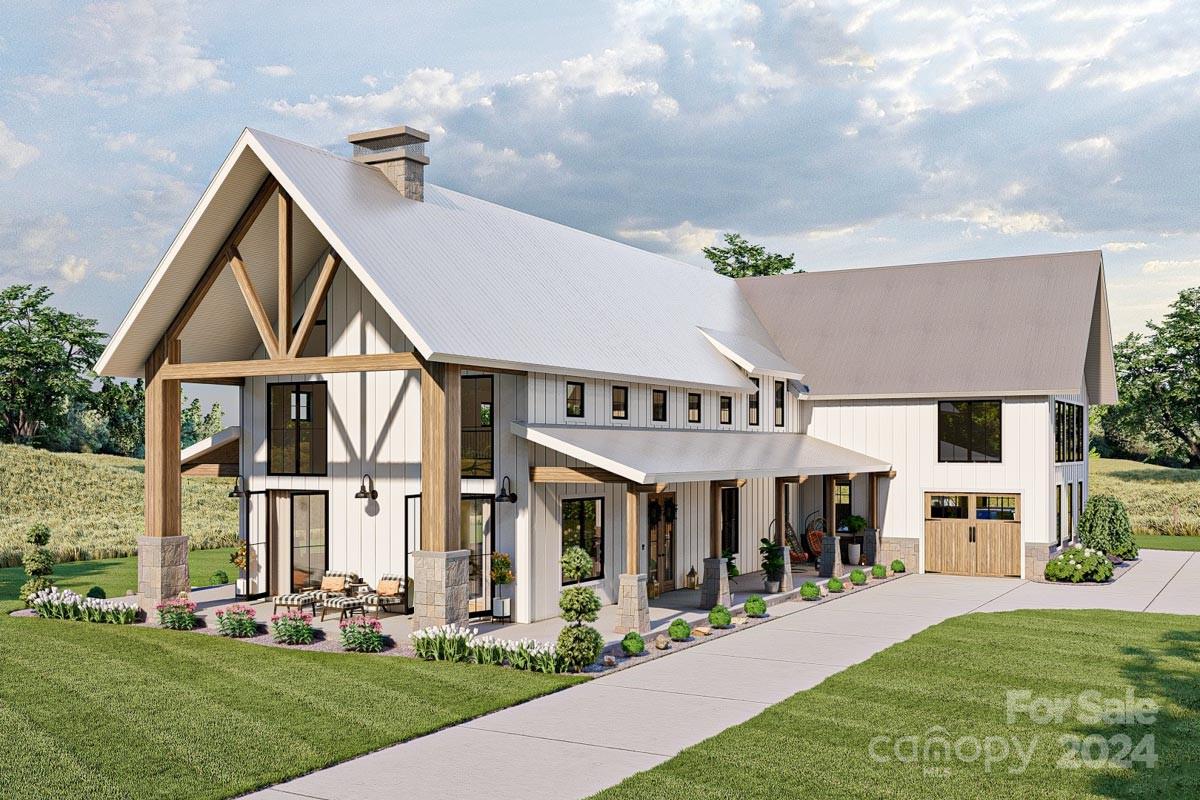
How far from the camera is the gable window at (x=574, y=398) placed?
20922 mm

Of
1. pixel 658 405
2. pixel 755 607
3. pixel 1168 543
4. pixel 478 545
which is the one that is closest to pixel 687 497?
pixel 658 405

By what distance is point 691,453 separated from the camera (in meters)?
→ 21.5

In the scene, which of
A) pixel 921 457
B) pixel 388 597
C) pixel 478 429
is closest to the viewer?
pixel 478 429

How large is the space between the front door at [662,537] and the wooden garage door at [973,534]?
890 centimetres

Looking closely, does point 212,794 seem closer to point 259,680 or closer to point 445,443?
point 259,680

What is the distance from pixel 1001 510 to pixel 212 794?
23.1 meters

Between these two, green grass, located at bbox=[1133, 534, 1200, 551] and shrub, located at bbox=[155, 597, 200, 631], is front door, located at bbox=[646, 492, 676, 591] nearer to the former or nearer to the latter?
shrub, located at bbox=[155, 597, 200, 631]

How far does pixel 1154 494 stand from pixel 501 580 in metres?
35.9

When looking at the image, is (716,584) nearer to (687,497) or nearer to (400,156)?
(687,497)

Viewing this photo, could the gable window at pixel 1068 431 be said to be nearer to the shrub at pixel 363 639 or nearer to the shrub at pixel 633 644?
the shrub at pixel 633 644

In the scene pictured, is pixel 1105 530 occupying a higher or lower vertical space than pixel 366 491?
lower

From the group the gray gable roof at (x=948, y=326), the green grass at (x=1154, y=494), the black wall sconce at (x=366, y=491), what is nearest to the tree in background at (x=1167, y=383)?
the green grass at (x=1154, y=494)

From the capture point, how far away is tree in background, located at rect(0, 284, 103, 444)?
193 ft

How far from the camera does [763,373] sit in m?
27.8
